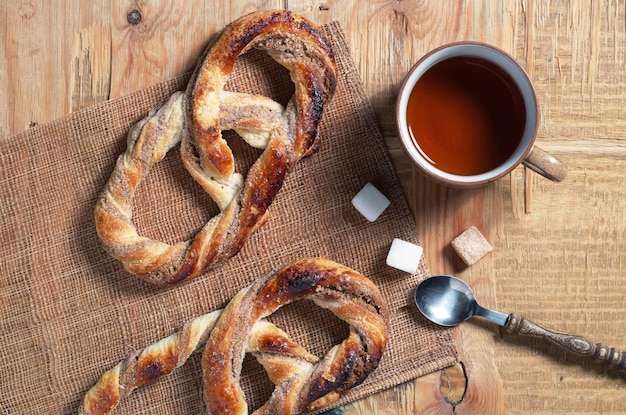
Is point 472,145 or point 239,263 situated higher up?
point 472,145

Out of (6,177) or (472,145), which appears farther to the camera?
(6,177)

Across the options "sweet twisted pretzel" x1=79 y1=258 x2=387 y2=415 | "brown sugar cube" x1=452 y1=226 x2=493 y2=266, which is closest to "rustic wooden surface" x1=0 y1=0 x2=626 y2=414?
"brown sugar cube" x1=452 y1=226 x2=493 y2=266

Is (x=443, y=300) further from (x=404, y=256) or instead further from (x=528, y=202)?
(x=528, y=202)

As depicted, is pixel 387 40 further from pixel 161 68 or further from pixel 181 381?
pixel 181 381

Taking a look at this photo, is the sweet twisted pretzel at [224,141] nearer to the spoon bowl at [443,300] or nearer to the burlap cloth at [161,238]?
the burlap cloth at [161,238]

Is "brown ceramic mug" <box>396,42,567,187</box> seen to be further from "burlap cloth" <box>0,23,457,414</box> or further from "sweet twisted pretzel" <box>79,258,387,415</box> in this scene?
"sweet twisted pretzel" <box>79,258,387,415</box>

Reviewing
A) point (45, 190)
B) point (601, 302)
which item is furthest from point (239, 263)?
point (601, 302)

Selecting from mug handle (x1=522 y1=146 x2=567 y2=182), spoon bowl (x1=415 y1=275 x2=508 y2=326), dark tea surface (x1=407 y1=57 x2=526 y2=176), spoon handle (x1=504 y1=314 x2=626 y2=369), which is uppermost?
dark tea surface (x1=407 y1=57 x2=526 y2=176)

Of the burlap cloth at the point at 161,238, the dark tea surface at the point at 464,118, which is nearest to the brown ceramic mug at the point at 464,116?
the dark tea surface at the point at 464,118
